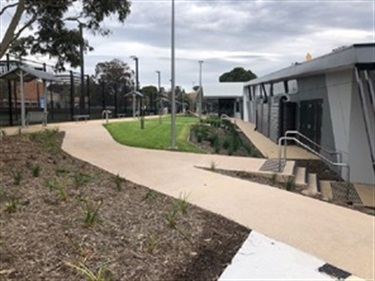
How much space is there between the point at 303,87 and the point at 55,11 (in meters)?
12.3

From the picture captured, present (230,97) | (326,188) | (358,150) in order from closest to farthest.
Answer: (326,188) → (358,150) → (230,97)

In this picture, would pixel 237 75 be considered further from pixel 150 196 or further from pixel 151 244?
pixel 151 244

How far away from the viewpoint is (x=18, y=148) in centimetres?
1172

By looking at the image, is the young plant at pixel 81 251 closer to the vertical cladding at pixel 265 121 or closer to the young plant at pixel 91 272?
the young plant at pixel 91 272

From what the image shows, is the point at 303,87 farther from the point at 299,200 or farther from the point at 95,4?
the point at 299,200

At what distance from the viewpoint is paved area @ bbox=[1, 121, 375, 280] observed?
20.5 ft

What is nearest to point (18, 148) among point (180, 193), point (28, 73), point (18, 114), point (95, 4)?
point (180, 193)

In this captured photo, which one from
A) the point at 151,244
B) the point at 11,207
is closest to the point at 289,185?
the point at 151,244

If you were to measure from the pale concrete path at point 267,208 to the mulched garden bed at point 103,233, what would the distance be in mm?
616

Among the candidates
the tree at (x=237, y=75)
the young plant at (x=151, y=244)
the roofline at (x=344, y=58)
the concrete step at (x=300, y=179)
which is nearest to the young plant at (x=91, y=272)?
the young plant at (x=151, y=244)

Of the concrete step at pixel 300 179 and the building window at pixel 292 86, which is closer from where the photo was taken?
the concrete step at pixel 300 179

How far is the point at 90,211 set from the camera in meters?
6.05

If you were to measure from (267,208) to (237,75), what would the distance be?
108622 millimetres

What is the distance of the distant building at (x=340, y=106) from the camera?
13.3m
